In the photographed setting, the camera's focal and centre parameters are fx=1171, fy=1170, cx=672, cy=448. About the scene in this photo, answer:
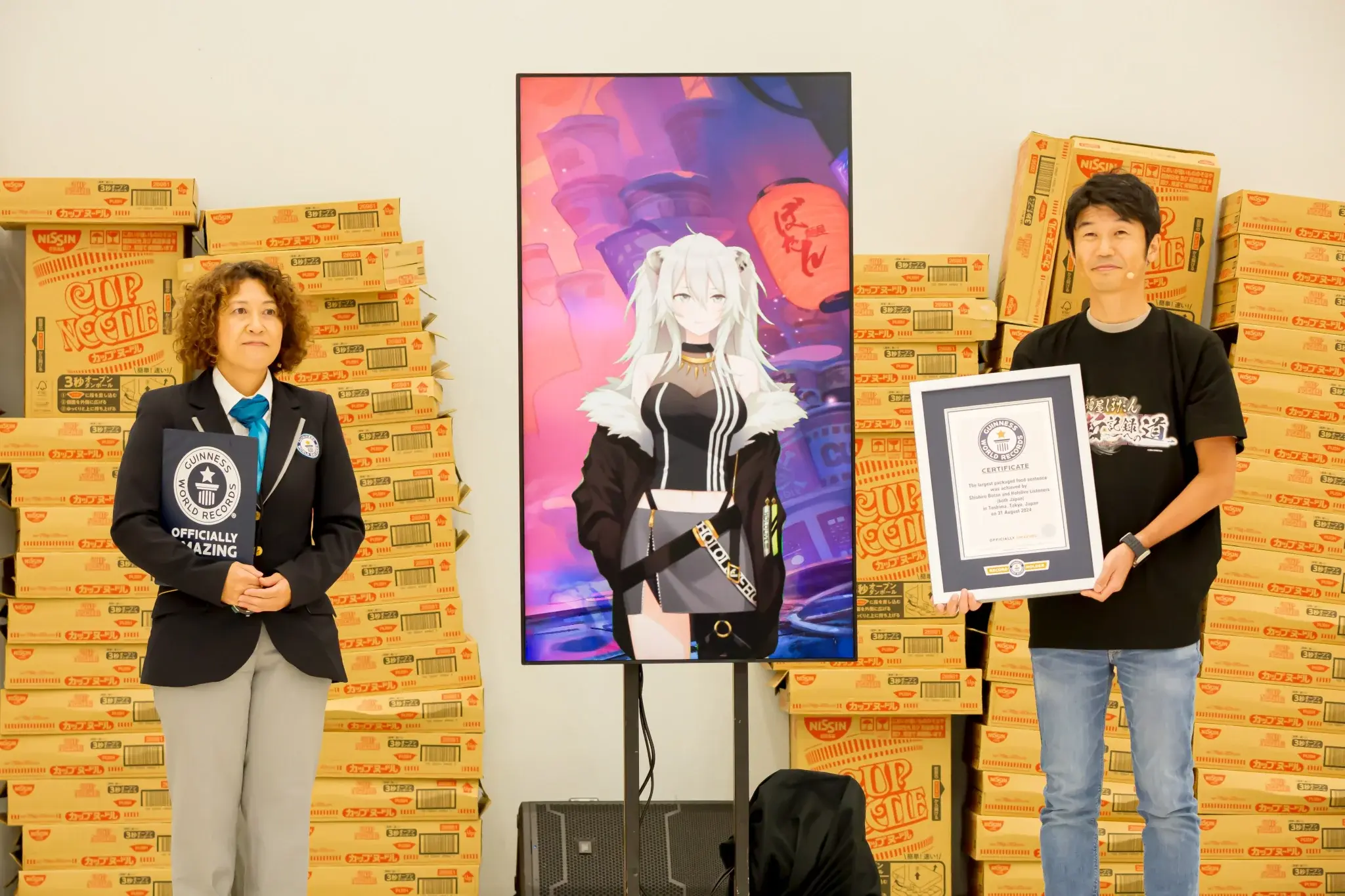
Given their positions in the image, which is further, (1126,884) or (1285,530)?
(1285,530)

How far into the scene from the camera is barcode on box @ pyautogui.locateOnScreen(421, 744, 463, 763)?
10.9 feet

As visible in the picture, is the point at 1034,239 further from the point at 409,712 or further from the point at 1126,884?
the point at 409,712

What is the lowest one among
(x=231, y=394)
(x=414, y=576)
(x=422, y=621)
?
(x=422, y=621)

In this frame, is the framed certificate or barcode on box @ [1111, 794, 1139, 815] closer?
the framed certificate

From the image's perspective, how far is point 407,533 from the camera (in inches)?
133

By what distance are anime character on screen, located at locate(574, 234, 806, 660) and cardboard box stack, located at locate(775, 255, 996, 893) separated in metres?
1.15

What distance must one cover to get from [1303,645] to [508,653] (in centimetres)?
239

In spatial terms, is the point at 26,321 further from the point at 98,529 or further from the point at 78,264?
the point at 98,529

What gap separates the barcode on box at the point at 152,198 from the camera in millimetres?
3350

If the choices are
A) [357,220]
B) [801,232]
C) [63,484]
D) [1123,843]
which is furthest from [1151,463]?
[63,484]

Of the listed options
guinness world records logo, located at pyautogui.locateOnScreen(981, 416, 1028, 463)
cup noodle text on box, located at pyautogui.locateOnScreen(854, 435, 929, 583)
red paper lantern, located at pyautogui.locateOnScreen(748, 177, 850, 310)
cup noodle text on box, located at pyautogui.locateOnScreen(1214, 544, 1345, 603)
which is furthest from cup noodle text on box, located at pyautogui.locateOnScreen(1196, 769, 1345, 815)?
red paper lantern, located at pyautogui.locateOnScreen(748, 177, 850, 310)

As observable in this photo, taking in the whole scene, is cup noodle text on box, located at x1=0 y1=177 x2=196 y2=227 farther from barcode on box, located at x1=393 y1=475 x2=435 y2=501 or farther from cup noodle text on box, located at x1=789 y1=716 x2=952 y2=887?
cup noodle text on box, located at x1=789 y1=716 x2=952 y2=887

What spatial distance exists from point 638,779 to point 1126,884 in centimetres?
182

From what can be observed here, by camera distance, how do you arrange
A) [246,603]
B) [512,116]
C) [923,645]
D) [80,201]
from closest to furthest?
[246,603]
[80,201]
[923,645]
[512,116]
